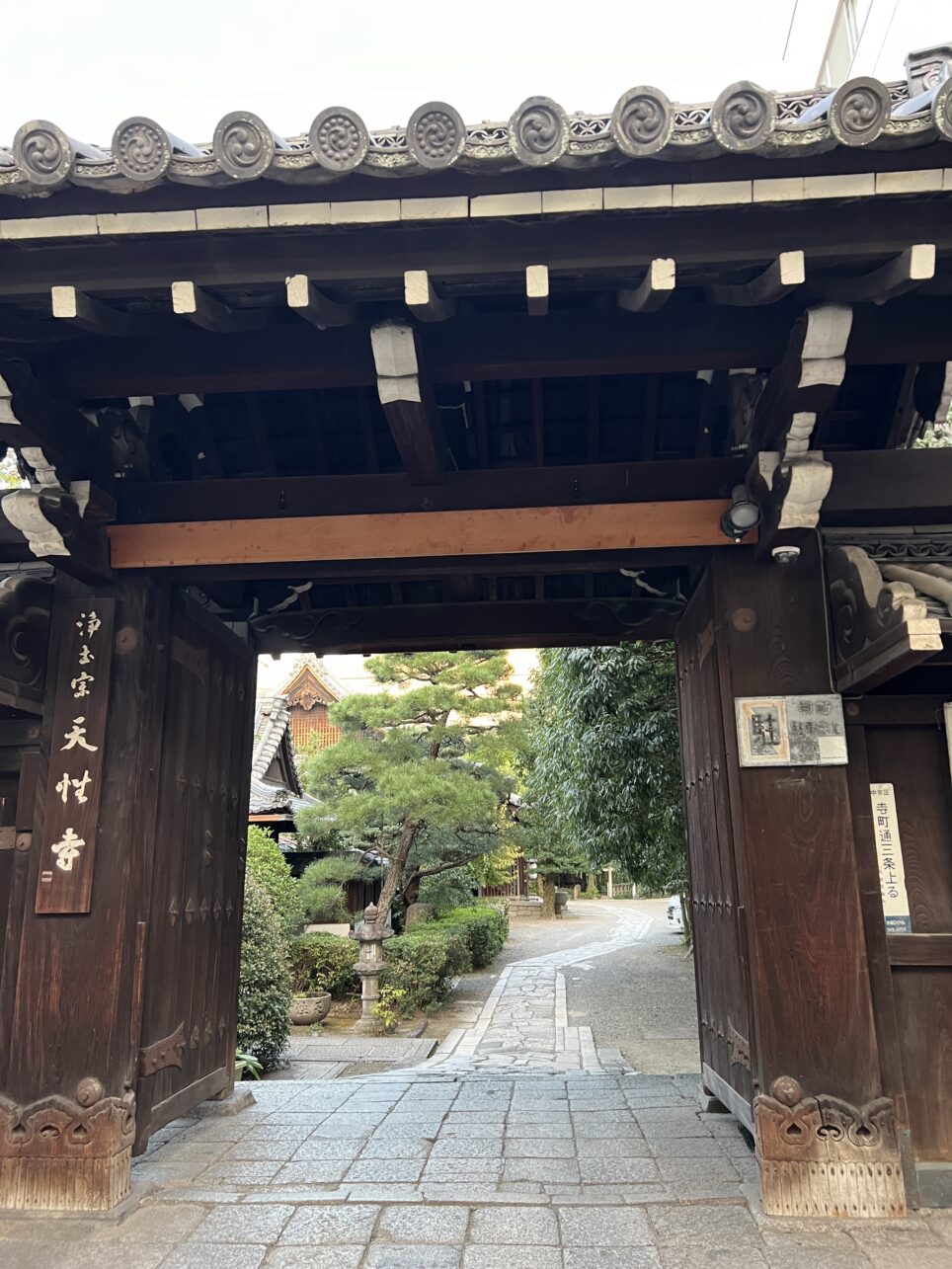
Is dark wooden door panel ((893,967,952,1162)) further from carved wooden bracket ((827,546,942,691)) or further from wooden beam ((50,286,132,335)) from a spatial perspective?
wooden beam ((50,286,132,335))

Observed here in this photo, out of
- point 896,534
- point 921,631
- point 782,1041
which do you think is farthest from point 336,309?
point 782,1041

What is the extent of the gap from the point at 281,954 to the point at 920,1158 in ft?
25.2

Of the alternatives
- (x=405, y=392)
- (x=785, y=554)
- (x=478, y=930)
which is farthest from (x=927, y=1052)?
(x=478, y=930)

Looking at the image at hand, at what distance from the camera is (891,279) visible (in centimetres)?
334

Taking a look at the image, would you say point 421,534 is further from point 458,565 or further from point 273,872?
point 273,872

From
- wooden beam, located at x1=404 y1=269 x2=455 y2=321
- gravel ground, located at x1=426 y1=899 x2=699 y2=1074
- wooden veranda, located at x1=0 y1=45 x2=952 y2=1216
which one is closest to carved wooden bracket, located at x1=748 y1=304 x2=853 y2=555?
wooden veranda, located at x1=0 y1=45 x2=952 y2=1216

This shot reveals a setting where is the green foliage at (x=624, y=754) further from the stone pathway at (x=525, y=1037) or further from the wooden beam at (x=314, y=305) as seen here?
the wooden beam at (x=314, y=305)

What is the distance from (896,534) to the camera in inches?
185

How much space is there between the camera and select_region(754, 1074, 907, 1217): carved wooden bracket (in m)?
3.90

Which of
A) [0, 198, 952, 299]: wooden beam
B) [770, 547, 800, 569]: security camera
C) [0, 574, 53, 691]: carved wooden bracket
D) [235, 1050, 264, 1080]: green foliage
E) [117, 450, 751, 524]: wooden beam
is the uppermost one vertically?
[0, 198, 952, 299]: wooden beam

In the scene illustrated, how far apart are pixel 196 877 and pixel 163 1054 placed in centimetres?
103

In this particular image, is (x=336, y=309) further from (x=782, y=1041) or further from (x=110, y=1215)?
(x=110, y=1215)

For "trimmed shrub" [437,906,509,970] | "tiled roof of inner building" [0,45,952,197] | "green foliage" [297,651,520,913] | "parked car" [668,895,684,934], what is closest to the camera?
"tiled roof of inner building" [0,45,952,197]

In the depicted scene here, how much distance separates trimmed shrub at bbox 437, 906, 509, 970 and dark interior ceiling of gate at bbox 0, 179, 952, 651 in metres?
13.3
